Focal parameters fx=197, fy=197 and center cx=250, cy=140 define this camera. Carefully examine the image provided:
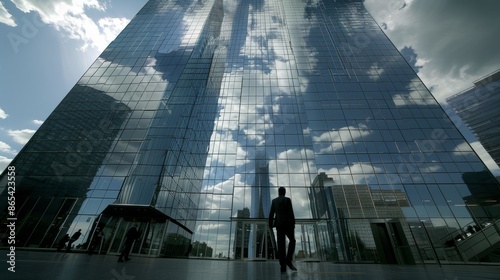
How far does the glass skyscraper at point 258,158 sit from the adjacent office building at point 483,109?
43898 mm

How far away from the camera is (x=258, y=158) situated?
2219 cm

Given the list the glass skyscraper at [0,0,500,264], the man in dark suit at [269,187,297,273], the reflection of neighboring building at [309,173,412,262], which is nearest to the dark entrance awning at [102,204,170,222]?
the glass skyscraper at [0,0,500,264]

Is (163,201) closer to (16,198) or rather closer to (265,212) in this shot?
(265,212)

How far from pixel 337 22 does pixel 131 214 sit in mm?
41886

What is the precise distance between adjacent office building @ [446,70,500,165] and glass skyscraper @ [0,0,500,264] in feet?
144

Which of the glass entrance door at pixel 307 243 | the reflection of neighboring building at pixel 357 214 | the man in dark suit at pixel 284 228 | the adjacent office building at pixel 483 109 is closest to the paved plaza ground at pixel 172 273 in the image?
the man in dark suit at pixel 284 228

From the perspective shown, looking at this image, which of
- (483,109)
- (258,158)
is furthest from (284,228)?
(483,109)

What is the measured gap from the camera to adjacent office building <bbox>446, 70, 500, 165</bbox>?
48188 mm

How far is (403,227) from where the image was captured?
48.2 ft

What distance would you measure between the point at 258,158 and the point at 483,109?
67491 millimetres

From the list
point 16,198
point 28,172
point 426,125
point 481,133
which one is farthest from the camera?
point 481,133

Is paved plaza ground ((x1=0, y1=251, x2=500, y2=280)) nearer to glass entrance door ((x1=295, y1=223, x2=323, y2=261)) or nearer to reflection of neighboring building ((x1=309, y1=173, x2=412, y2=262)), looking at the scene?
reflection of neighboring building ((x1=309, y1=173, x2=412, y2=262))

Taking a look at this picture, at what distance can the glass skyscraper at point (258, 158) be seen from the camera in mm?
16859

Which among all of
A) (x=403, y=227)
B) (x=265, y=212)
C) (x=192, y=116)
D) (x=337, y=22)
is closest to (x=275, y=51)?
(x=337, y=22)
